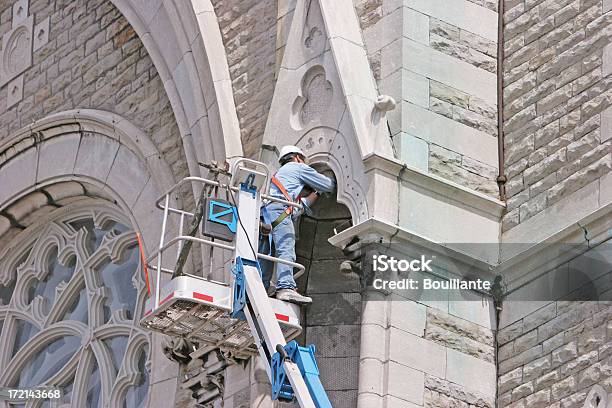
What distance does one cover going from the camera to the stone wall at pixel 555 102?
13719 mm

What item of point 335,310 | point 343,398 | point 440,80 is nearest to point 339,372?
point 343,398

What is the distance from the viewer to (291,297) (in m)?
13.4

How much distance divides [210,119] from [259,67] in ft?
1.71

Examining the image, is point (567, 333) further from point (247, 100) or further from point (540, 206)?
point (247, 100)

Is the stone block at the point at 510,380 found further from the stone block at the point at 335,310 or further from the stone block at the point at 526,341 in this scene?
the stone block at the point at 335,310

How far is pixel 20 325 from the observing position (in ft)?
59.0

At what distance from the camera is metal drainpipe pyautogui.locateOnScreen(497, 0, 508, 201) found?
1426 cm

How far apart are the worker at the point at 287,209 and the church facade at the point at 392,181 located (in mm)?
160

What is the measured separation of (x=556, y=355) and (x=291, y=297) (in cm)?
169

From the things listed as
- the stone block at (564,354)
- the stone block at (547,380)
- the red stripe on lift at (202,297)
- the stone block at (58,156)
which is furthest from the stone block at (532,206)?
the stone block at (58,156)

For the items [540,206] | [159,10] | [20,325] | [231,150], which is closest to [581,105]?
[540,206]

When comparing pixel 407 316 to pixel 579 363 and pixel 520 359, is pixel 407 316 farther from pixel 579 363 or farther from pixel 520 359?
pixel 579 363

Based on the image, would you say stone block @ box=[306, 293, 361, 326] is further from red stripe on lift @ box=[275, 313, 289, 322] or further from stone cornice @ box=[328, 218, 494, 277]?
red stripe on lift @ box=[275, 313, 289, 322]

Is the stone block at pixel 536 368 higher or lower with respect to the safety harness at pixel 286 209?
lower
